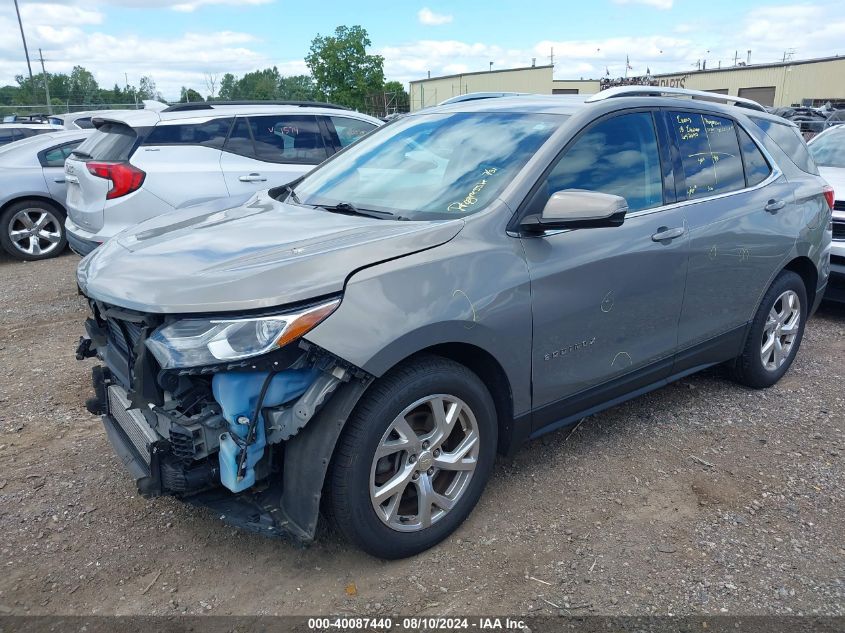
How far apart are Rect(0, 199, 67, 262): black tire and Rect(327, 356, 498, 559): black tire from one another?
7750 mm

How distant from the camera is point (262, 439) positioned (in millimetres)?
2383

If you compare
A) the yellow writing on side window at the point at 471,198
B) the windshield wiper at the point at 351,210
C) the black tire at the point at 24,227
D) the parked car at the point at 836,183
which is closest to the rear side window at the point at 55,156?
the black tire at the point at 24,227

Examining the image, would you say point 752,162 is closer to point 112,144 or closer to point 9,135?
point 112,144

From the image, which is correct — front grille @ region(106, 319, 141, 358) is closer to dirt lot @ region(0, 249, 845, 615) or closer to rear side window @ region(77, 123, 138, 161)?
dirt lot @ region(0, 249, 845, 615)

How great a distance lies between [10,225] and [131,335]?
7427mm

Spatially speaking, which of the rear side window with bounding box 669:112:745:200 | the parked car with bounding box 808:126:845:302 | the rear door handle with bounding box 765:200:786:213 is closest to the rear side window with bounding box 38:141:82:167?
the rear side window with bounding box 669:112:745:200

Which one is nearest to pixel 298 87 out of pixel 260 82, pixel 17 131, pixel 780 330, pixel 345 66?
pixel 260 82

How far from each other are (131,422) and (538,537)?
5.79ft

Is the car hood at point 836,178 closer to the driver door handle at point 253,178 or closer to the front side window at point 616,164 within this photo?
the front side window at point 616,164

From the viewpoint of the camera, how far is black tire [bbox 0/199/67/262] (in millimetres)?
8656

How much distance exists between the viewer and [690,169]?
3.71 m

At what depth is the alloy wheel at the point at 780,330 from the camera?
4.40m

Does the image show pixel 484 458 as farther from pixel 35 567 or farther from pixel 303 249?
pixel 35 567

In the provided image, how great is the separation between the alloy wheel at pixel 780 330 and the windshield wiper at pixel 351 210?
8.88ft
